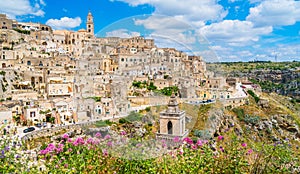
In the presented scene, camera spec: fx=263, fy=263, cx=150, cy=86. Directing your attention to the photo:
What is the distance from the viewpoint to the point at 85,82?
1304 inches

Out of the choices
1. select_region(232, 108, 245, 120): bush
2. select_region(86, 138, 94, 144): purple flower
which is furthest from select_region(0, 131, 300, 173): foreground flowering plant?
select_region(232, 108, 245, 120): bush

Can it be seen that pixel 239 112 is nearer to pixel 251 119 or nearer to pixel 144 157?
pixel 251 119

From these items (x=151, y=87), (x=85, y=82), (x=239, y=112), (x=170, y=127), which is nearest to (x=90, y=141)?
(x=170, y=127)

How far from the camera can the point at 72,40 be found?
51.2 meters

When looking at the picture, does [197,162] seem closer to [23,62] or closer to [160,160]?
[160,160]

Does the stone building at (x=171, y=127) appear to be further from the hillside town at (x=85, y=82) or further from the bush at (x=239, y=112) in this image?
the bush at (x=239, y=112)

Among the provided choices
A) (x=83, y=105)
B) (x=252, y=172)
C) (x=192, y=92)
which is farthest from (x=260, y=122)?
(x=252, y=172)

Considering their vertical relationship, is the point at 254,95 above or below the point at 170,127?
below

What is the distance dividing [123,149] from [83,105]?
76.9 feet

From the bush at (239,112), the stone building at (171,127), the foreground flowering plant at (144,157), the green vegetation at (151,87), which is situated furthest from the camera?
the bush at (239,112)

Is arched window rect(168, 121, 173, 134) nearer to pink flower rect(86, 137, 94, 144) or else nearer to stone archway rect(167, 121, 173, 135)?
stone archway rect(167, 121, 173, 135)

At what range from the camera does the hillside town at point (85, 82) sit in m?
25.8

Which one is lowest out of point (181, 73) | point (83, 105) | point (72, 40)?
point (83, 105)

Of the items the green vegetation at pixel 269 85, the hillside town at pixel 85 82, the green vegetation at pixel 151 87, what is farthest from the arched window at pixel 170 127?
the green vegetation at pixel 269 85
